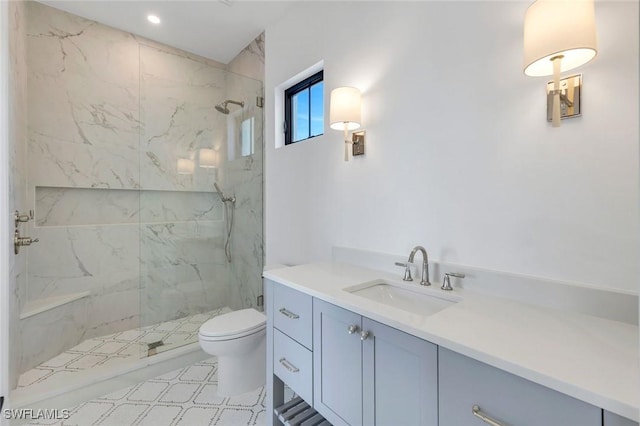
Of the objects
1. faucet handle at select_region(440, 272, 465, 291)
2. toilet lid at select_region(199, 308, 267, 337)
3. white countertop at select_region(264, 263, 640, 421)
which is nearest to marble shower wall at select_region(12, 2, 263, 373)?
toilet lid at select_region(199, 308, 267, 337)

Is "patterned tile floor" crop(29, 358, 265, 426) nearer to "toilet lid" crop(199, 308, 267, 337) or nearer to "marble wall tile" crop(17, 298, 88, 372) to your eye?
"toilet lid" crop(199, 308, 267, 337)

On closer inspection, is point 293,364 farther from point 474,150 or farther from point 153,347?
point 153,347

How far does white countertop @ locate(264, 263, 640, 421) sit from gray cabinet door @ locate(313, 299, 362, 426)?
68mm

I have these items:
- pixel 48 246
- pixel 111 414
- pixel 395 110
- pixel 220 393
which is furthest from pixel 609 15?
pixel 48 246

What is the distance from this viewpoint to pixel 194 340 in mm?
2223

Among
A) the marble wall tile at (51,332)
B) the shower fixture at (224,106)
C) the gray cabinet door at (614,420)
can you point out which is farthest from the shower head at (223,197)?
the gray cabinet door at (614,420)

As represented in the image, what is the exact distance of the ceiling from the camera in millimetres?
2074

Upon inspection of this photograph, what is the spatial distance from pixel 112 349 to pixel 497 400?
2.71 metres

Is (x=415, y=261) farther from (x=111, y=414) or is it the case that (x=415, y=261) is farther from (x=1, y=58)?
(x=1, y=58)

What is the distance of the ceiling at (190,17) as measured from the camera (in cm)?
207

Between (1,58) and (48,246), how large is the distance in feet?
5.12

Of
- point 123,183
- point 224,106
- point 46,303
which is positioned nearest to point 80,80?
point 123,183

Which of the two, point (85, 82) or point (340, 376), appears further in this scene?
point (85, 82)

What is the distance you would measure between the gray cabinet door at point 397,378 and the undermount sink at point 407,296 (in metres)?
0.30
